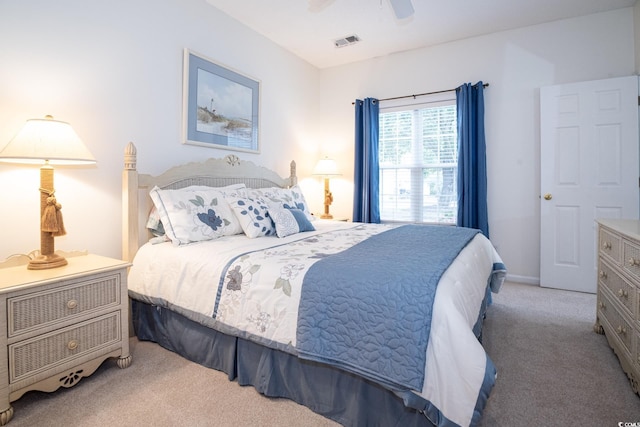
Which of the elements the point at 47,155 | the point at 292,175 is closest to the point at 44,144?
the point at 47,155

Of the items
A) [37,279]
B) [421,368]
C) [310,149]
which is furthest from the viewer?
[310,149]

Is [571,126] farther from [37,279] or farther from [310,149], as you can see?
[37,279]

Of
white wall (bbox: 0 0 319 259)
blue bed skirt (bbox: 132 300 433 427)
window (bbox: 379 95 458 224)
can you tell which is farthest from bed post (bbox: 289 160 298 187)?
blue bed skirt (bbox: 132 300 433 427)

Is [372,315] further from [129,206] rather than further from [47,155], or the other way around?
[129,206]

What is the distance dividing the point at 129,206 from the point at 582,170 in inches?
153

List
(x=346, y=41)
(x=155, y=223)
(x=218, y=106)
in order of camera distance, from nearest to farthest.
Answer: (x=155, y=223), (x=218, y=106), (x=346, y=41)

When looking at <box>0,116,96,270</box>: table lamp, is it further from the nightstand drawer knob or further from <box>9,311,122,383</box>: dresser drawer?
the nightstand drawer knob

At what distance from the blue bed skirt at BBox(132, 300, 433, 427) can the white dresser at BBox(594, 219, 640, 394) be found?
A: 3.94 ft

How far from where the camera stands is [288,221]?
→ 2523mm

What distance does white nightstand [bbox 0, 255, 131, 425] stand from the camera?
144cm

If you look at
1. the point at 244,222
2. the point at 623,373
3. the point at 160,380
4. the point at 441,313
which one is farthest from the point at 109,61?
the point at 623,373

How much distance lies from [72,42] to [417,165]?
3367 millimetres

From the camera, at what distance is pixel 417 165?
13.4 feet

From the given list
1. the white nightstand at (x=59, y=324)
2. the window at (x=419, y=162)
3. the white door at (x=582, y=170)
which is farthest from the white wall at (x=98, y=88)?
the white door at (x=582, y=170)
